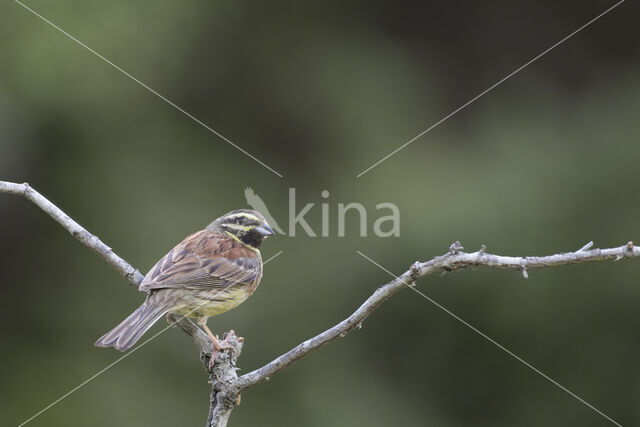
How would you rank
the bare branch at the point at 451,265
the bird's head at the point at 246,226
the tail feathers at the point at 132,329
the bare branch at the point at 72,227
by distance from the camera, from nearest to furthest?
the bare branch at the point at 451,265
the bare branch at the point at 72,227
the tail feathers at the point at 132,329
the bird's head at the point at 246,226

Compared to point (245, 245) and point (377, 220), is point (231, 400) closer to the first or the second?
point (245, 245)


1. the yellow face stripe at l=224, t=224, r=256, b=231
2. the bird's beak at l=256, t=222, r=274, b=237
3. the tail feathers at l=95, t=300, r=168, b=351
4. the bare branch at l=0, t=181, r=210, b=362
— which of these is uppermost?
the yellow face stripe at l=224, t=224, r=256, b=231

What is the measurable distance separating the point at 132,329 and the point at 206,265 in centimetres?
121

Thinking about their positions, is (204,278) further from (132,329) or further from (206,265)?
(132,329)

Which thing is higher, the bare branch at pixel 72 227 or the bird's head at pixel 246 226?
the bird's head at pixel 246 226

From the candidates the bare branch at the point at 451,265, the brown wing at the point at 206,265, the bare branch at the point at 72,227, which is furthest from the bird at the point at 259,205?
the bare branch at the point at 451,265

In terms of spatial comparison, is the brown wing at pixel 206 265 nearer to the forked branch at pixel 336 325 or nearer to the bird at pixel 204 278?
the bird at pixel 204 278

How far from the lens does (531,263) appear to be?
3.61 m

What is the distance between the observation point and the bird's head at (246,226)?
655cm

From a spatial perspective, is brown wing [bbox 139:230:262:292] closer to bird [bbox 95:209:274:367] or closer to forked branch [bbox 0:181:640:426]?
bird [bbox 95:209:274:367]

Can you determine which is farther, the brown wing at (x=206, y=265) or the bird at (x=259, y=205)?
the bird at (x=259, y=205)

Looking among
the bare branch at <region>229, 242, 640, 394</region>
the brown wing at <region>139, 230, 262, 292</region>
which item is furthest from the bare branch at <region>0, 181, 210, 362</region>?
the bare branch at <region>229, 242, 640, 394</region>

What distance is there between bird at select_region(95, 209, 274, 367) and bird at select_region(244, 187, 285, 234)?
183 cm

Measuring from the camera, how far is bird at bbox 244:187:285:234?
8695 mm
